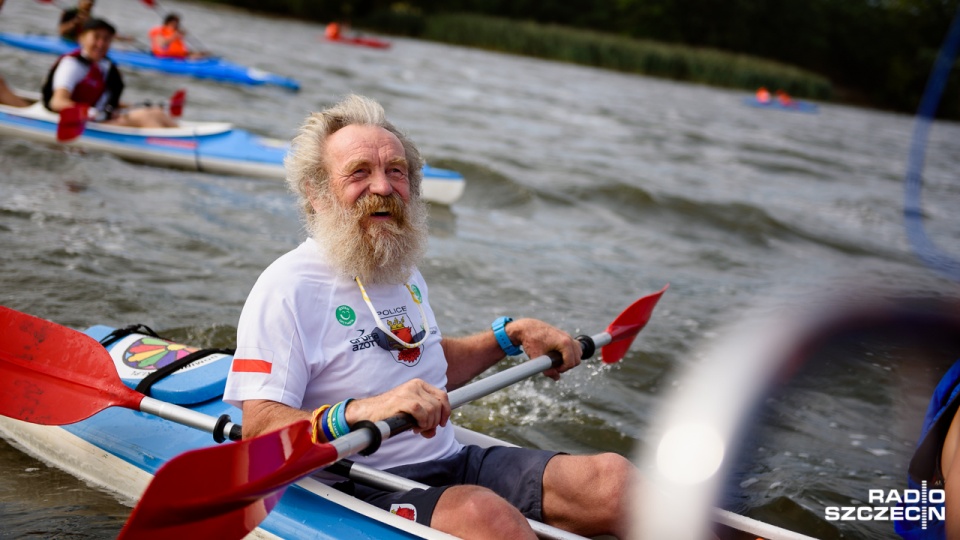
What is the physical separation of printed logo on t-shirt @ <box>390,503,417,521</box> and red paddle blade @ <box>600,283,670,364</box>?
168 cm

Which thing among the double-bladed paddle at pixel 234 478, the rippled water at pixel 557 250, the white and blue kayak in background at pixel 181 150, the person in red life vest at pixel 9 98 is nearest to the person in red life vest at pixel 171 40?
the rippled water at pixel 557 250

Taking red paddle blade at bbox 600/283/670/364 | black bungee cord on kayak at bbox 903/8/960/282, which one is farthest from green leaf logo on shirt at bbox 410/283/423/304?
black bungee cord on kayak at bbox 903/8/960/282

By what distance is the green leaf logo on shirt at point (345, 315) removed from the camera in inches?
102

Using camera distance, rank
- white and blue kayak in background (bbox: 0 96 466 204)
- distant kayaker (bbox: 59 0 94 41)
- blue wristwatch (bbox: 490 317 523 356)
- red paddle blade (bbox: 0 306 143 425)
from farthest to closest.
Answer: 1. distant kayaker (bbox: 59 0 94 41)
2. white and blue kayak in background (bbox: 0 96 466 204)
3. blue wristwatch (bbox: 490 317 523 356)
4. red paddle blade (bbox: 0 306 143 425)

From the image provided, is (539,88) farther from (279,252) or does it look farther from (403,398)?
(403,398)

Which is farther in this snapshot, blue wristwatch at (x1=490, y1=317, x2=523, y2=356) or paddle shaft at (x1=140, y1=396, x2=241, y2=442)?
blue wristwatch at (x1=490, y1=317, x2=523, y2=356)

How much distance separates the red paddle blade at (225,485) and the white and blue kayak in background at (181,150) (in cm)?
647

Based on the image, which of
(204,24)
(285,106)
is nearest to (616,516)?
(285,106)

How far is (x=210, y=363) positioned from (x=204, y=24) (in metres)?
24.7

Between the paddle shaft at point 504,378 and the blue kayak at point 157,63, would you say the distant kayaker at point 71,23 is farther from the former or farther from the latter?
the paddle shaft at point 504,378

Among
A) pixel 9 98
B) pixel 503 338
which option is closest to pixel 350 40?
pixel 9 98

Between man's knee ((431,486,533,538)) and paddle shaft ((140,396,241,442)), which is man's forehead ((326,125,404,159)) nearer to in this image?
paddle shaft ((140,396,241,442))

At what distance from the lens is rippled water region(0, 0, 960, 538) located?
4613 millimetres

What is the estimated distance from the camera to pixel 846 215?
1235 cm
